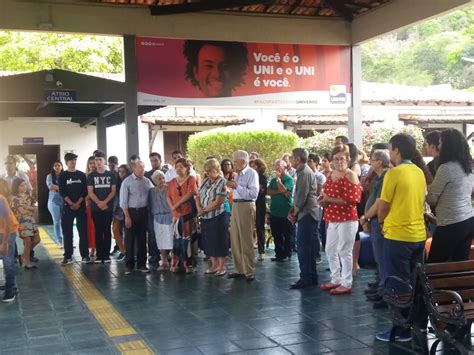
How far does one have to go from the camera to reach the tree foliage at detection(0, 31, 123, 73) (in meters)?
23.1

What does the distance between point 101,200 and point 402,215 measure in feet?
18.8

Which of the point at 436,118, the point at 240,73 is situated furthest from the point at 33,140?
the point at 436,118

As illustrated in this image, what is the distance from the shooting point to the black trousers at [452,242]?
497 cm

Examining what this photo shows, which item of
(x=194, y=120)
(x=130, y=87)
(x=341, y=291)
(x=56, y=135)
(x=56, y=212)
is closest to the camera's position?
(x=341, y=291)

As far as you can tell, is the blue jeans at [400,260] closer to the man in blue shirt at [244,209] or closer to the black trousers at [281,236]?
the man in blue shirt at [244,209]

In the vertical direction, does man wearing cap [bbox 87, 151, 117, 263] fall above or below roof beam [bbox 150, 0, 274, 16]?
below

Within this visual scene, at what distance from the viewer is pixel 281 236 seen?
9305 mm

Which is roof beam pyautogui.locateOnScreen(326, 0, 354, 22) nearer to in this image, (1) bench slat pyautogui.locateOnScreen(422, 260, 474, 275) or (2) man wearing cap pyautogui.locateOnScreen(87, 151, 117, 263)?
(2) man wearing cap pyautogui.locateOnScreen(87, 151, 117, 263)

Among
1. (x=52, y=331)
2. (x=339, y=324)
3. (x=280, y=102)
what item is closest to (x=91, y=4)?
(x=280, y=102)

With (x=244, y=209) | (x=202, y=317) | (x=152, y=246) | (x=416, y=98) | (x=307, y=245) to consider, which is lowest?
(x=202, y=317)

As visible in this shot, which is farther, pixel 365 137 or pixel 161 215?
pixel 365 137

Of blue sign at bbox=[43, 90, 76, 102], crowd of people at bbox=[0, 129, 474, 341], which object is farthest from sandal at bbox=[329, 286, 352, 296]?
blue sign at bbox=[43, 90, 76, 102]

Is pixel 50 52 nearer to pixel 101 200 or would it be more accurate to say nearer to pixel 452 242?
pixel 101 200

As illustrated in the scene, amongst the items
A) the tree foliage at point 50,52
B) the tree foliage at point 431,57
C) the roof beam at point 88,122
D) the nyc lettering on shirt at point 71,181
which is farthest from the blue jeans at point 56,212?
the tree foliage at point 431,57
